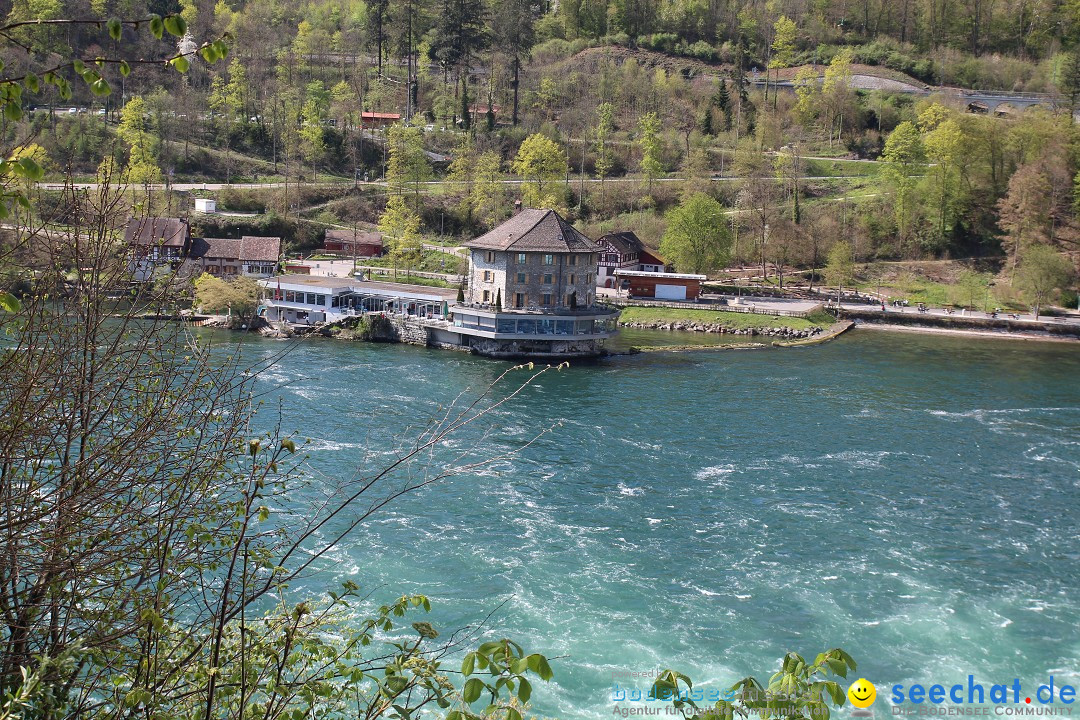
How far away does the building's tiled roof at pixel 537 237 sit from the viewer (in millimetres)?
48250

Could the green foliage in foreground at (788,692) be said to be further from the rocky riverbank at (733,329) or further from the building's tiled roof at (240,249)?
the building's tiled roof at (240,249)

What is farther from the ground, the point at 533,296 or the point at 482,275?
the point at 482,275

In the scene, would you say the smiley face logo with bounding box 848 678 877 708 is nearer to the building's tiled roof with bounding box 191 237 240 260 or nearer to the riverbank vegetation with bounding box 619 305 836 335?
the riverbank vegetation with bounding box 619 305 836 335

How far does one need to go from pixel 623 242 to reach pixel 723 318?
12.9 m

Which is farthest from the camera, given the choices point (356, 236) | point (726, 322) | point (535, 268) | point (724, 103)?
point (724, 103)

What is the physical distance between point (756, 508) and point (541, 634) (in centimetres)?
936

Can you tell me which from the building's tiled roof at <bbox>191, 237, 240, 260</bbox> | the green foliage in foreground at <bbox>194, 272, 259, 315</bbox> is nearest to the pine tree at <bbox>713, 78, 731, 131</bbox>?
the building's tiled roof at <bbox>191, 237, 240, 260</bbox>

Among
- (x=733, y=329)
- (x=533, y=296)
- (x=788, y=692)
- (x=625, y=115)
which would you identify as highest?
(x=625, y=115)

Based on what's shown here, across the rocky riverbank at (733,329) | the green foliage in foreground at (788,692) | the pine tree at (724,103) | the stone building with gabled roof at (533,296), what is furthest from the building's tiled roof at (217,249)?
the green foliage in foreground at (788,692)

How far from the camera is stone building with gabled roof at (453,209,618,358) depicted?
47094 mm

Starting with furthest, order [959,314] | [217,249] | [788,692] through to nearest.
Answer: [217,249], [959,314], [788,692]

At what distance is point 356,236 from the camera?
229ft

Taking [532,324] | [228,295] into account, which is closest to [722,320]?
[532,324]

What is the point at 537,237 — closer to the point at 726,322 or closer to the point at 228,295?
the point at 726,322
